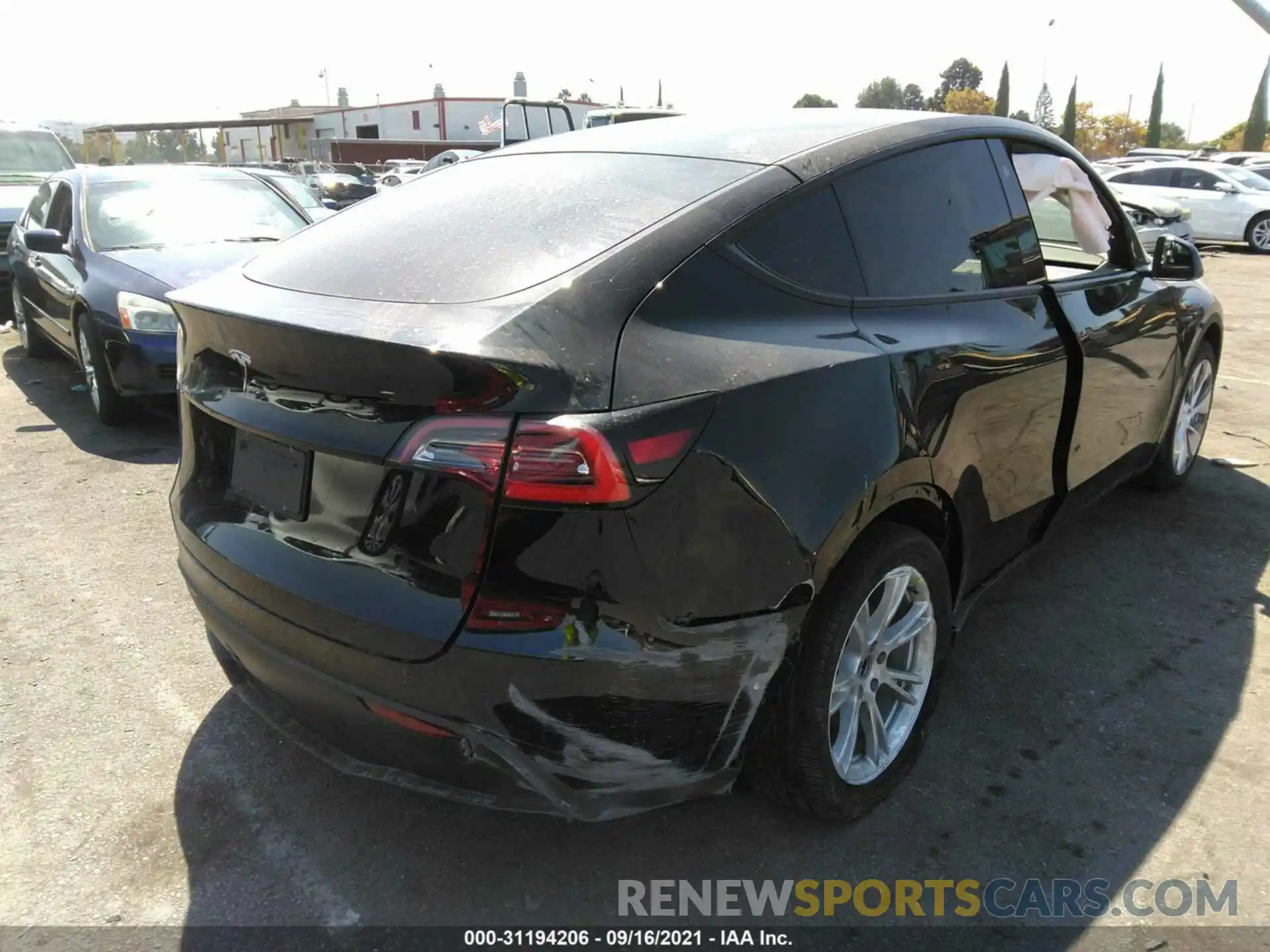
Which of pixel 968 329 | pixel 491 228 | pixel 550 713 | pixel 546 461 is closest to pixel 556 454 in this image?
pixel 546 461

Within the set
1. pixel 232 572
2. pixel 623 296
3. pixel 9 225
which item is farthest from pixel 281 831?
pixel 9 225

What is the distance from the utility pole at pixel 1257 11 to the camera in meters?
5.07

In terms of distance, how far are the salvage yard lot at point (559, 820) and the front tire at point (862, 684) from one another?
148 millimetres

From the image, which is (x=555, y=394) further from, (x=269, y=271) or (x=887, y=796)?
(x=887, y=796)

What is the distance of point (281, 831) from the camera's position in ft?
8.07

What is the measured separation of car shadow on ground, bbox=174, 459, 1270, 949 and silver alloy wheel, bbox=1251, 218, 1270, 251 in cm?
1819

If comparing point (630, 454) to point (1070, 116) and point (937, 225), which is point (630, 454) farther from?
point (1070, 116)

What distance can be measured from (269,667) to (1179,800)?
238cm

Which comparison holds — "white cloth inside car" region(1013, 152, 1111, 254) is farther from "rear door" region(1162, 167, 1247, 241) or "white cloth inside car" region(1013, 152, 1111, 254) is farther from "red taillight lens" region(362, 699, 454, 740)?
"rear door" region(1162, 167, 1247, 241)

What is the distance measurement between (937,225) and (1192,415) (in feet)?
9.36

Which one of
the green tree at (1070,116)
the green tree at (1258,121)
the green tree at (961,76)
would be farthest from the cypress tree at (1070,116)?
the green tree at (961,76)

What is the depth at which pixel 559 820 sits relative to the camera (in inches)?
99.0

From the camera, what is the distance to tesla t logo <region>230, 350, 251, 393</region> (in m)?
2.20

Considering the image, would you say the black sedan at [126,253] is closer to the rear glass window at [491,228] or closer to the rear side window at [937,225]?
the rear glass window at [491,228]
